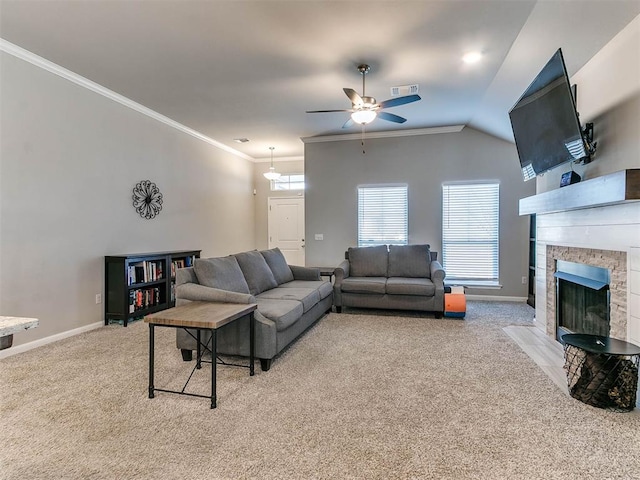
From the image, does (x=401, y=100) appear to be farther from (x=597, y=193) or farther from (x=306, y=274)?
(x=306, y=274)

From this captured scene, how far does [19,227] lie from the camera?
3.45 metres

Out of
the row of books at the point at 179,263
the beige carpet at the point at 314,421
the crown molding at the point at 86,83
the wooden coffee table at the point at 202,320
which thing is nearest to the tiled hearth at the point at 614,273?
the beige carpet at the point at 314,421

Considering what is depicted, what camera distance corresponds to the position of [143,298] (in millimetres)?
4680

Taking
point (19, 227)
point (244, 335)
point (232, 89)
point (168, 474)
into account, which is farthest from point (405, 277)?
point (19, 227)

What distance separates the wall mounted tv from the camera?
2.74 m

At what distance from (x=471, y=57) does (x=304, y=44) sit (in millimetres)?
1711

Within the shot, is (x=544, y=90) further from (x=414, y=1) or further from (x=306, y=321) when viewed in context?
(x=306, y=321)

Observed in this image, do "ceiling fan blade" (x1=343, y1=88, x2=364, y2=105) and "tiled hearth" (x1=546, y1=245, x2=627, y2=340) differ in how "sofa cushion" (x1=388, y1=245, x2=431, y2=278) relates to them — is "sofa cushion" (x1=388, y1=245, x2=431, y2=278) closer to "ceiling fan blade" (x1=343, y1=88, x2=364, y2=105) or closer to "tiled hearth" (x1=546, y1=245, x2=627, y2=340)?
"tiled hearth" (x1=546, y1=245, x2=627, y2=340)

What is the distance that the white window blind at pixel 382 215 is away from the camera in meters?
6.33

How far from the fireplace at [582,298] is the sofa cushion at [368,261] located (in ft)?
7.44

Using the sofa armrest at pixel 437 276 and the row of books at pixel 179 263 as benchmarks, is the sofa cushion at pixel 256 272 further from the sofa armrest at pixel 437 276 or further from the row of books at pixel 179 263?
the sofa armrest at pixel 437 276

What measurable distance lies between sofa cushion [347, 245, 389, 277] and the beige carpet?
2.06 m

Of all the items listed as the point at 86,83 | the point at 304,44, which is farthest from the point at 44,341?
the point at 304,44

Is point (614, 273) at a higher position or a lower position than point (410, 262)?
higher
